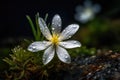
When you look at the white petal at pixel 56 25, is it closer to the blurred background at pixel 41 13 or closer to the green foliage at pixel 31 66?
the green foliage at pixel 31 66

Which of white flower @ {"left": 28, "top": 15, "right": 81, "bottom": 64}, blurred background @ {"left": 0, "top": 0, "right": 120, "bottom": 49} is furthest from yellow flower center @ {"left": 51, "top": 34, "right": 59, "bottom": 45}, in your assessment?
blurred background @ {"left": 0, "top": 0, "right": 120, "bottom": 49}

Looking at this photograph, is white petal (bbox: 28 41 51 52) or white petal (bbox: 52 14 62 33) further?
white petal (bbox: 52 14 62 33)

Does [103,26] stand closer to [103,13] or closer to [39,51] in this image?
[103,13]

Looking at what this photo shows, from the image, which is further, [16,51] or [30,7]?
[30,7]

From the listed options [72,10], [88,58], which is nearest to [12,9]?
[72,10]

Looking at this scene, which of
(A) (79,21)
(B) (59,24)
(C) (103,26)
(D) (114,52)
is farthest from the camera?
(A) (79,21)

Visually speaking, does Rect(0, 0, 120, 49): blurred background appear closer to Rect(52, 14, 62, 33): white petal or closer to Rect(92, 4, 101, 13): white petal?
Rect(92, 4, 101, 13): white petal

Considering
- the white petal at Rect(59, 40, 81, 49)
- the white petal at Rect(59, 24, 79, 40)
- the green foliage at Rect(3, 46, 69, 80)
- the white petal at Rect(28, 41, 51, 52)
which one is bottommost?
the green foliage at Rect(3, 46, 69, 80)
